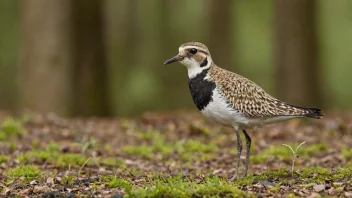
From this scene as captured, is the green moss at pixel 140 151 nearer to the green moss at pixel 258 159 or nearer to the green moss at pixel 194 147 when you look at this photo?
the green moss at pixel 194 147

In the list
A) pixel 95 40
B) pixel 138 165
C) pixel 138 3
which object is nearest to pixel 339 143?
pixel 138 165

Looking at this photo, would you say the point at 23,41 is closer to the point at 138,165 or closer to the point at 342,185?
the point at 138,165

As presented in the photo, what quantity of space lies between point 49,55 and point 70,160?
7400mm

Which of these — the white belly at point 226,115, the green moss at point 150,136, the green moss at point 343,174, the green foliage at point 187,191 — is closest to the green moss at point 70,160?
the white belly at point 226,115

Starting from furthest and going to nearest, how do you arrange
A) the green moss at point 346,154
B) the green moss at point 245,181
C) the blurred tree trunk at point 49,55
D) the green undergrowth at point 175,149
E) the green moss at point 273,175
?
1. the blurred tree trunk at point 49,55
2. the green undergrowth at point 175,149
3. the green moss at point 346,154
4. the green moss at point 273,175
5. the green moss at point 245,181

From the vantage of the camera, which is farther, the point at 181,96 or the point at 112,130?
the point at 181,96

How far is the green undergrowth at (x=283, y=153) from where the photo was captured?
39.7 feet

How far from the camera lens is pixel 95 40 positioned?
1878cm

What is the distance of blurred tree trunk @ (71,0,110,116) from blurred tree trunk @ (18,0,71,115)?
0.28m

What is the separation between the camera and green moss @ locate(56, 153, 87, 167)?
11.2m

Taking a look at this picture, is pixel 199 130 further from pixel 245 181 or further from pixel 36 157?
pixel 245 181

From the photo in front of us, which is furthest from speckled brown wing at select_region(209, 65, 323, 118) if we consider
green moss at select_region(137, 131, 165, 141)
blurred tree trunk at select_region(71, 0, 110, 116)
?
blurred tree trunk at select_region(71, 0, 110, 116)

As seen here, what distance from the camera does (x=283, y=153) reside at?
41.0ft

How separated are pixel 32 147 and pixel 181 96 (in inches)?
1155
